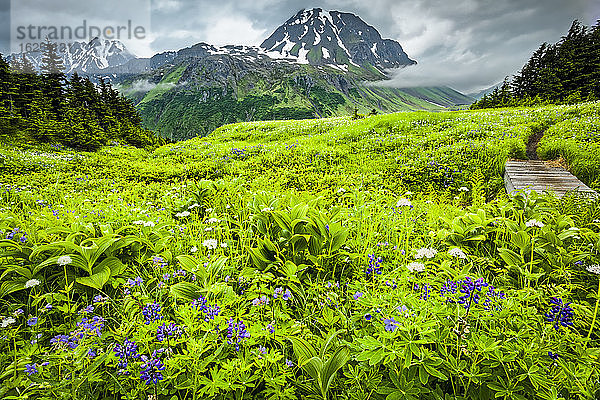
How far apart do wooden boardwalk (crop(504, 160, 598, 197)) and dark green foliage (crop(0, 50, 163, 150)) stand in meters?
30.6

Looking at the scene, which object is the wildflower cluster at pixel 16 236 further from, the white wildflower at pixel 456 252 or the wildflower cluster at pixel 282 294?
the white wildflower at pixel 456 252

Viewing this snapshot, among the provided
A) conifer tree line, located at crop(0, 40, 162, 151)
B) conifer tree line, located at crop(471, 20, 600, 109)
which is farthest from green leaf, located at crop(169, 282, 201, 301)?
conifer tree line, located at crop(471, 20, 600, 109)

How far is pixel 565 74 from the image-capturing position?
37.9m

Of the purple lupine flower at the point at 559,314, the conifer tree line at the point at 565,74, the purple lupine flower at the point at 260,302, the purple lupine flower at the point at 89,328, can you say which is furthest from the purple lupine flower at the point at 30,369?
the conifer tree line at the point at 565,74

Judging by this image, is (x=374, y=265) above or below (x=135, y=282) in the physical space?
above

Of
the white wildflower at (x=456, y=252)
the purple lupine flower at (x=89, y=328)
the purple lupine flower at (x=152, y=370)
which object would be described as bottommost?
the purple lupine flower at (x=152, y=370)

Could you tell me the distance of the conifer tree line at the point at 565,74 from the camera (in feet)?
115

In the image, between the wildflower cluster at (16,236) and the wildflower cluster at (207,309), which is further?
the wildflower cluster at (16,236)

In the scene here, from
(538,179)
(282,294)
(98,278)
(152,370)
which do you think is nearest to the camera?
(152,370)

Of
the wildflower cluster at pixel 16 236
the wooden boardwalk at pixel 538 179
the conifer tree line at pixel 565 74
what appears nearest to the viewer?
the wildflower cluster at pixel 16 236

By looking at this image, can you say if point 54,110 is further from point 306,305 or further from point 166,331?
point 306,305

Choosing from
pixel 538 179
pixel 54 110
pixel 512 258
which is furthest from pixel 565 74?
pixel 54 110

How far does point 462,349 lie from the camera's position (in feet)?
6.64

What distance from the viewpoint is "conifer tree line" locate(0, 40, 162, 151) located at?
878 inches
